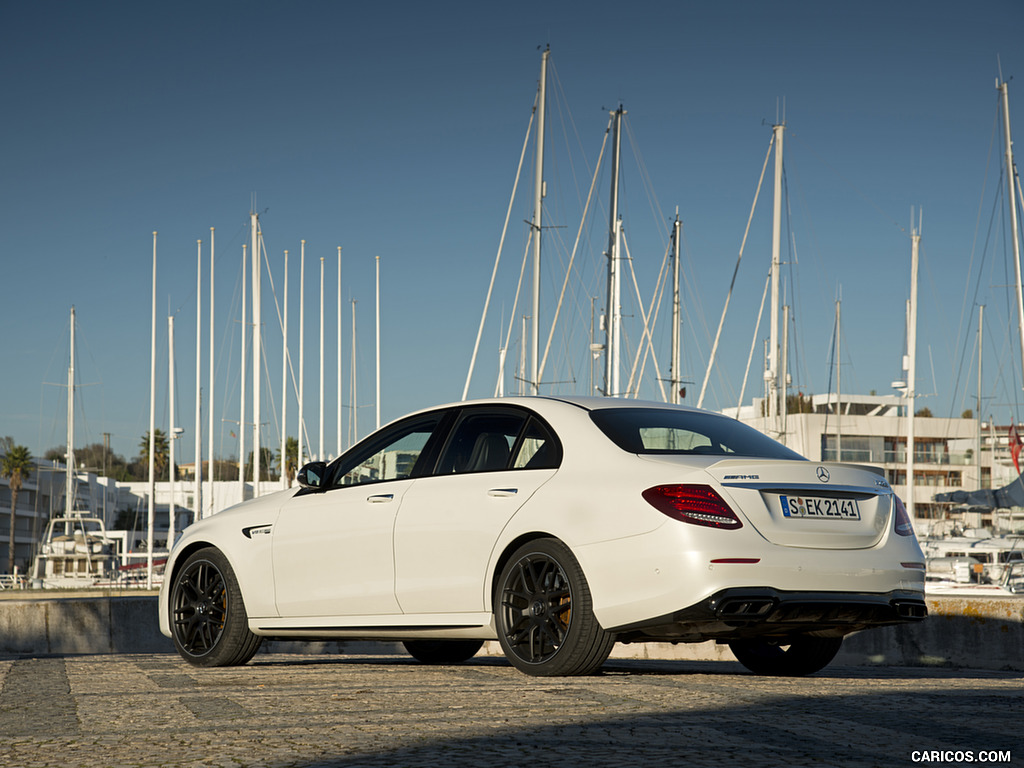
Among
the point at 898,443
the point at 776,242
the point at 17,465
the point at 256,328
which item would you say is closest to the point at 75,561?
the point at 256,328

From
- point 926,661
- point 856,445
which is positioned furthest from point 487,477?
point 856,445

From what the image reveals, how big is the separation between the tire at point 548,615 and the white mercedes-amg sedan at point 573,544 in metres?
0.01

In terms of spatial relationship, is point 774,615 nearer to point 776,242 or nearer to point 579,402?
point 579,402

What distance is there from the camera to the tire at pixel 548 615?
5.90 m

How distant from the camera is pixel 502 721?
14.2ft

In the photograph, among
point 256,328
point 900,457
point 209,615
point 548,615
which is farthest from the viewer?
point 900,457

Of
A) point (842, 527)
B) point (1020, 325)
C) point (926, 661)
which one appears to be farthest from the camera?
point (1020, 325)

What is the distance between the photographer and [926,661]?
9.46 m

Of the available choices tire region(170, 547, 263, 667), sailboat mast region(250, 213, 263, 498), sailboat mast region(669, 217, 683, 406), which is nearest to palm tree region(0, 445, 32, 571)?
sailboat mast region(250, 213, 263, 498)

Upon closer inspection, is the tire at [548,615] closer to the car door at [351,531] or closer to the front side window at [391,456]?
the car door at [351,531]

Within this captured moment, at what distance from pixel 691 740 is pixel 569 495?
2222 mm

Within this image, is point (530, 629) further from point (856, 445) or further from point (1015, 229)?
point (856, 445)
